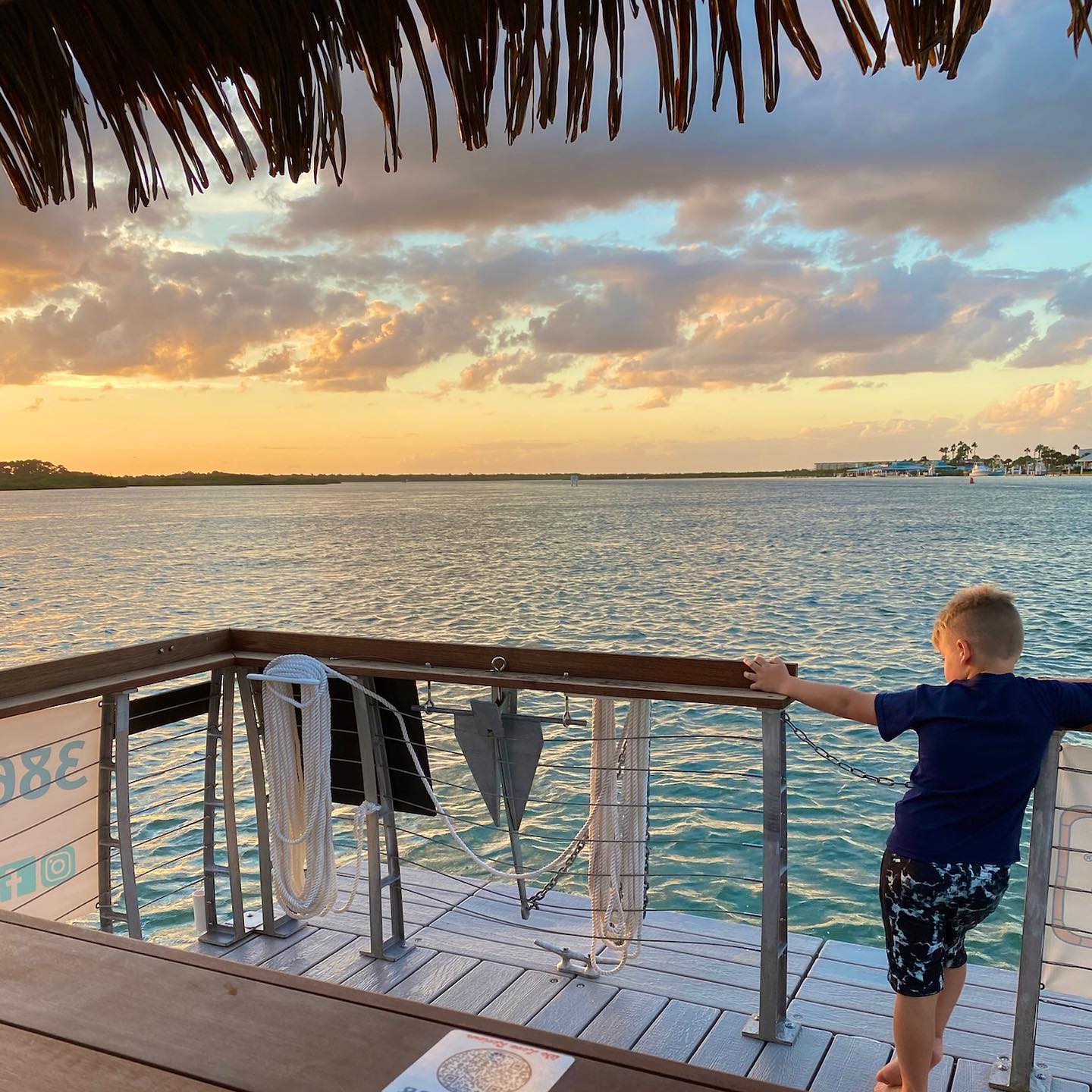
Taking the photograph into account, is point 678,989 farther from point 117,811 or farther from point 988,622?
point 117,811

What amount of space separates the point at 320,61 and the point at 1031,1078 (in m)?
2.50

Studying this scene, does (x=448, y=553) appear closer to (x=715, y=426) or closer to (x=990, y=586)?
(x=715, y=426)

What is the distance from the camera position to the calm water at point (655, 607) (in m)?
6.00

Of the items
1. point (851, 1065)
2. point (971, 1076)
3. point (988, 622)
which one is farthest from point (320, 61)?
point (971, 1076)

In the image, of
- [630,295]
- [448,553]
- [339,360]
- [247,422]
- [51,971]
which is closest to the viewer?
[51,971]


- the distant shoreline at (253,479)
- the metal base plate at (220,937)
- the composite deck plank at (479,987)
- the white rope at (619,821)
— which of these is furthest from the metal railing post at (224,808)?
the distant shoreline at (253,479)

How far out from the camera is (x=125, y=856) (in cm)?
263

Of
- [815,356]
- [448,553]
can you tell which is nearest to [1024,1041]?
[448,553]

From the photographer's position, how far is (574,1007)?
258 cm

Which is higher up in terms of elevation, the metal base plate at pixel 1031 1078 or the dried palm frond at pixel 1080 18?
the dried palm frond at pixel 1080 18

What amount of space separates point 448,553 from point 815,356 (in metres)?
25.2

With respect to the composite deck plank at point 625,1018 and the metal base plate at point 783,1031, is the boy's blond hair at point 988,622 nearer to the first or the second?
the metal base plate at point 783,1031

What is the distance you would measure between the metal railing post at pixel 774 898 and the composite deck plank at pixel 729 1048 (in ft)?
0.09

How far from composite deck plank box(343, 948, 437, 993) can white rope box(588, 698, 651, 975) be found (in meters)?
0.55
